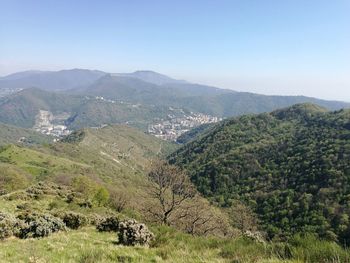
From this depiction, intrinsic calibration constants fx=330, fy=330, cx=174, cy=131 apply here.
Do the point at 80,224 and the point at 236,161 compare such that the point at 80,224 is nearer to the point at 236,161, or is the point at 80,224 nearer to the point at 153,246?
the point at 153,246

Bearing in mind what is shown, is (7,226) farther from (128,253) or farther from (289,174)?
(289,174)

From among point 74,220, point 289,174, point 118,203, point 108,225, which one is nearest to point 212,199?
point 289,174

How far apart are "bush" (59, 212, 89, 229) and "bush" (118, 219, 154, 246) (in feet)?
19.7

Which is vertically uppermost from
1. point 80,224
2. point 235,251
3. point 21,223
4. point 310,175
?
point 235,251

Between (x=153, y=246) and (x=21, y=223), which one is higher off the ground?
(x=153, y=246)

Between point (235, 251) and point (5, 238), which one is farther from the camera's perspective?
point (5, 238)

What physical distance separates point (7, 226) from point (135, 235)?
590cm

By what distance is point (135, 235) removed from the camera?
966 cm

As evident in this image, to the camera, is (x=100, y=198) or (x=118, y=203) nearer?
(x=118, y=203)

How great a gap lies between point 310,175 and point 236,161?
36283mm

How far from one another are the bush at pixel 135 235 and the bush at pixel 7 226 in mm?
4803

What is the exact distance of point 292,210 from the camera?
76875 mm

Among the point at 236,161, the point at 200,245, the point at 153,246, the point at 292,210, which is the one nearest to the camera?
the point at 200,245

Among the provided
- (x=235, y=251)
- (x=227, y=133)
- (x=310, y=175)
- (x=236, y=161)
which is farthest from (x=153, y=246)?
(x=227, y=133)
